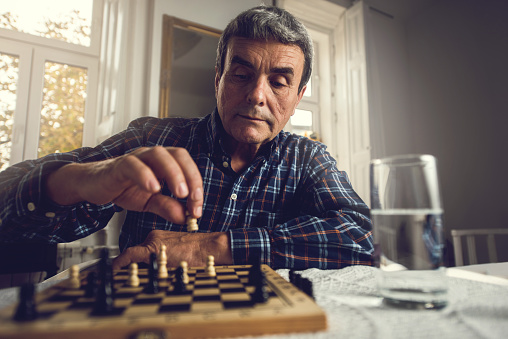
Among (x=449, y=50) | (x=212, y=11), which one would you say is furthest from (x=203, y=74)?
(x=449, y=50)

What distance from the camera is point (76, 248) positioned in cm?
236

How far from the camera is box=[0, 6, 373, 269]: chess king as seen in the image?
2.60ft

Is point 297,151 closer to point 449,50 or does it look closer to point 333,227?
point 333,227

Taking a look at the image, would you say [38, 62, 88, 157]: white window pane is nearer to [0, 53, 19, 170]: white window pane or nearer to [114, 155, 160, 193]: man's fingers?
[0, 53, 19, 170]: white window pane

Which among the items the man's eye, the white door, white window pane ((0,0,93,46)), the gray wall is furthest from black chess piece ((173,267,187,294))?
the gray wall

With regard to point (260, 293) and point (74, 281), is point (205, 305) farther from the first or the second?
point (74, 281)

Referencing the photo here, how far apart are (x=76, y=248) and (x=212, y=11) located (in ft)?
7.67

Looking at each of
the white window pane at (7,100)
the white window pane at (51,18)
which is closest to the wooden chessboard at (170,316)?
the white window pane at (7,100)

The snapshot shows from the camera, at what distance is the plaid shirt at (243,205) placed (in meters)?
0.90

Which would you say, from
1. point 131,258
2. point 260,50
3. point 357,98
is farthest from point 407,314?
point 357,98

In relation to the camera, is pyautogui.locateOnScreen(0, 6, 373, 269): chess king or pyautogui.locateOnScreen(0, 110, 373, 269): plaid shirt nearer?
pyautogui.locateOnScreen(0, 6, 373, 269): chess king

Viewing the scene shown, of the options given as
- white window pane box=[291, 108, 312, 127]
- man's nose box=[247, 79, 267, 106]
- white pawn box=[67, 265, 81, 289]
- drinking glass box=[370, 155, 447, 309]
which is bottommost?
white pawn box=[67, 265, 81, 289]

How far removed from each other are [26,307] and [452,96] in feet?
15.1

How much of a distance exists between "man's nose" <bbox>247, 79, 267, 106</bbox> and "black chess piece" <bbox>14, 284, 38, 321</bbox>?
94cm
